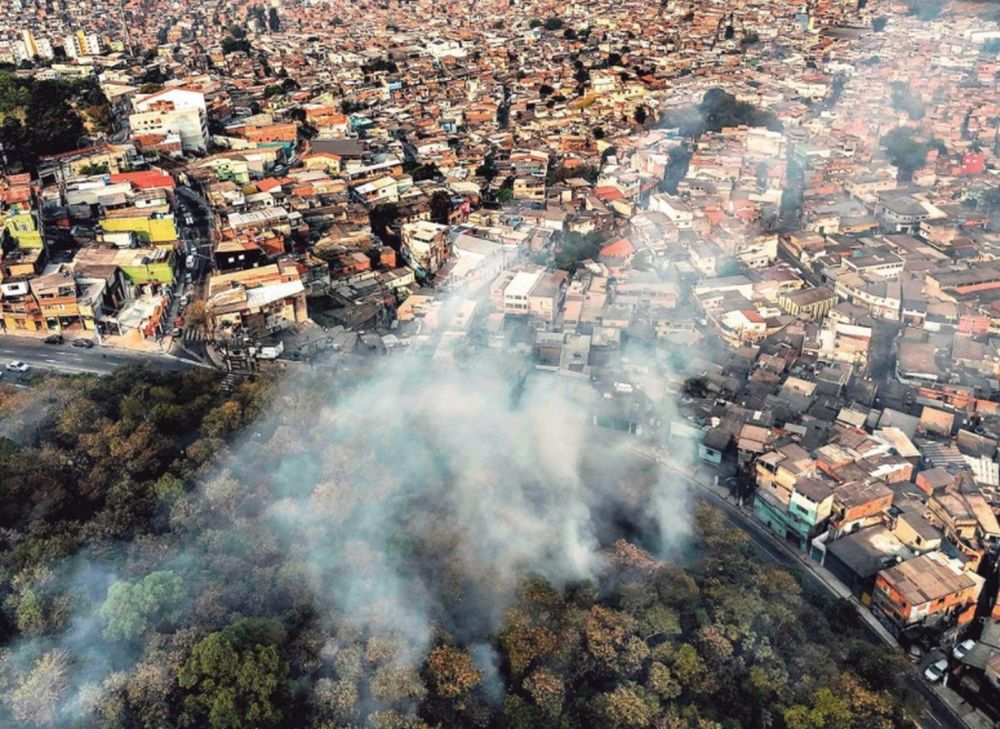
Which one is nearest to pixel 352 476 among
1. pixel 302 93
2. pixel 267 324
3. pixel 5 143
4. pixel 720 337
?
pixel 267 324

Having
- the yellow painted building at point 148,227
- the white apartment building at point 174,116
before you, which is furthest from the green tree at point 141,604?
the white apartment building at point 174,116

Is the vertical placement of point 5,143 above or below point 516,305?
above

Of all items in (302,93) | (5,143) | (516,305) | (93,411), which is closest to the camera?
(93,411)

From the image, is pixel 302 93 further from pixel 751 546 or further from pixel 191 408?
pixel 751 546

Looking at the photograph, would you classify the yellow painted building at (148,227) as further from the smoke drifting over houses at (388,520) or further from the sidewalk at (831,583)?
the sidewalk at (831,583)

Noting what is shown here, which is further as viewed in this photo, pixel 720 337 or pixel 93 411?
pixel 720 337

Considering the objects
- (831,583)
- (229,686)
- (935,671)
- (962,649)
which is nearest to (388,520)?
(229,686)

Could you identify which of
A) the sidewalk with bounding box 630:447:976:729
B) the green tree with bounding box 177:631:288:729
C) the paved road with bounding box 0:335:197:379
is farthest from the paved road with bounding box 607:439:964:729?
the paved road with bounding box 0:335:197:379
